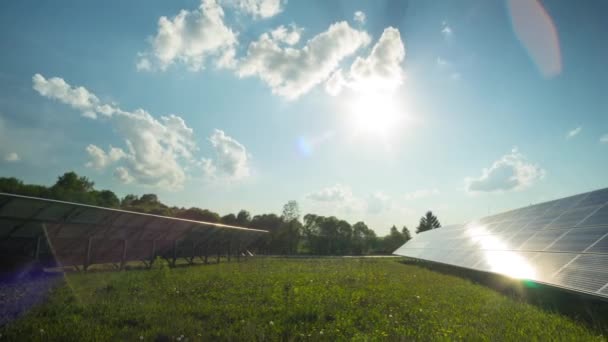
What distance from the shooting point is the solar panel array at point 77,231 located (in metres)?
14.2

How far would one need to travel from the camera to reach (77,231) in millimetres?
17891

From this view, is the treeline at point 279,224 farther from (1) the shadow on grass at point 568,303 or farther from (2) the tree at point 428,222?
(1) the shadow on grass at point 568,303

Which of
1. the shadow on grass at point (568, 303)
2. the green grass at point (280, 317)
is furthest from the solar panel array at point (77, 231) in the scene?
the shadow on grass at point (568, 303)

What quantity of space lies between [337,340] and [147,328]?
4104mm

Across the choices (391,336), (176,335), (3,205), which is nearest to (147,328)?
(176,335)

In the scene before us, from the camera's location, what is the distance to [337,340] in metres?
5.69

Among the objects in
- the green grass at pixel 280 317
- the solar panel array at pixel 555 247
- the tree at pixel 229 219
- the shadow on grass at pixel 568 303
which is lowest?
the green grass at pixel 280 317

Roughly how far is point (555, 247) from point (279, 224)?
8125cm

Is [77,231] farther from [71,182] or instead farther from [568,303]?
[71,182]

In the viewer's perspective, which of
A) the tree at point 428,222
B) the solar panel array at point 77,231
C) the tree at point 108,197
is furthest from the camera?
the tree at point 428,222

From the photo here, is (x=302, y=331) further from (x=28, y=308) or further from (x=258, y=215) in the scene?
(x=258, y=215)

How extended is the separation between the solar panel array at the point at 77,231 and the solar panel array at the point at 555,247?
20709 mm

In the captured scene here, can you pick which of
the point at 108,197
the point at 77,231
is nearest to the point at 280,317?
the point at 77,231

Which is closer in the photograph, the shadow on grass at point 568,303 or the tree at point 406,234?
the shadow on grass at point 568,303
